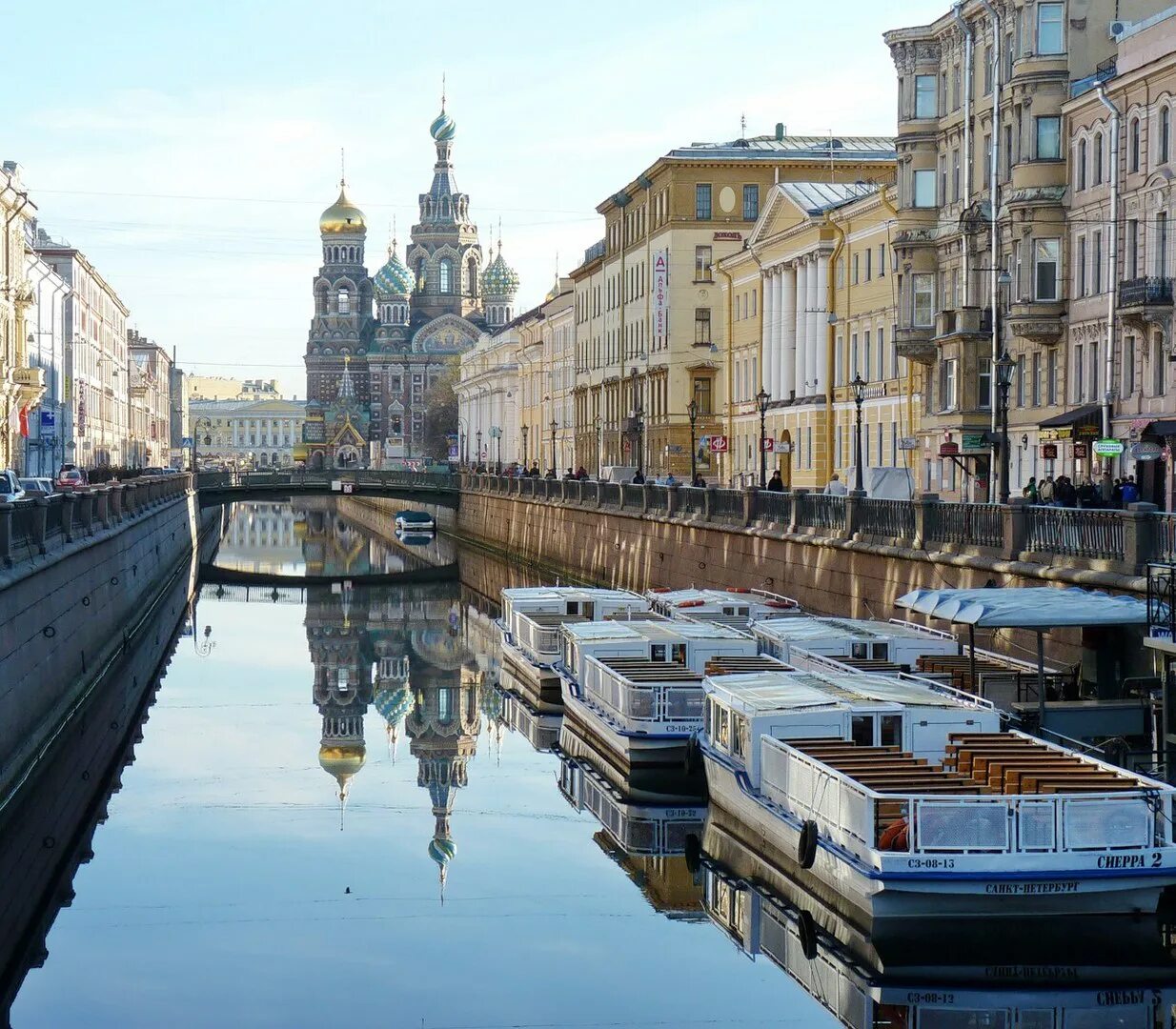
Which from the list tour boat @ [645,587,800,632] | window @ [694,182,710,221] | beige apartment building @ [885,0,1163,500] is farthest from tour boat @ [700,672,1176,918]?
window @ [694,182,710,221]

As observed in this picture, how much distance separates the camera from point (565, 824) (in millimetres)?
30438

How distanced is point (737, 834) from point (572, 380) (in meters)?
100

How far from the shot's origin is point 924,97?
59562 millimetres

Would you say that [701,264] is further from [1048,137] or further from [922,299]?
[1048,137]

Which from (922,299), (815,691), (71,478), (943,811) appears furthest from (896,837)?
(71,478)

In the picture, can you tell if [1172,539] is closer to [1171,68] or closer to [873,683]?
[873,683]

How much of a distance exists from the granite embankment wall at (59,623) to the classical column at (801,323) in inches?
1029

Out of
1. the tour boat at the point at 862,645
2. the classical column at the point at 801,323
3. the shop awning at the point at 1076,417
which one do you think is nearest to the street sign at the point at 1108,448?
the shop awning at the point at 1076,417

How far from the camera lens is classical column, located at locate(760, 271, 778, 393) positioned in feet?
269

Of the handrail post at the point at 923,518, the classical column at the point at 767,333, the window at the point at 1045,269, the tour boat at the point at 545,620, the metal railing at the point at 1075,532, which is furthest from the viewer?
the classical column at the point at 767,333

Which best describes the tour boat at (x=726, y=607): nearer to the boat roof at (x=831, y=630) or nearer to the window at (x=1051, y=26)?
the boat roof at (x=831, y=630)

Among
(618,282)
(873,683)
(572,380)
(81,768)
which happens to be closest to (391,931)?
(873,683)

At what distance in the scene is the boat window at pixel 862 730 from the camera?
26.8 meters

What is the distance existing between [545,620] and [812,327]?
31.9 metres
